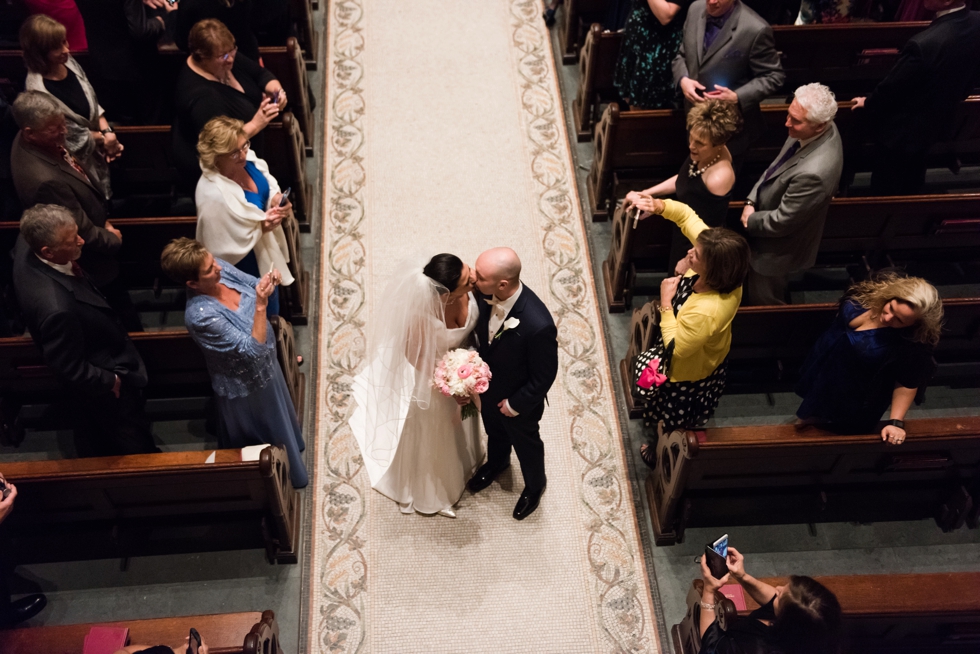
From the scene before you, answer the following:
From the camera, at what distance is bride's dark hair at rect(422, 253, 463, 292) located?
3154 millimetres

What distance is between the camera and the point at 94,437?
13.1 ft

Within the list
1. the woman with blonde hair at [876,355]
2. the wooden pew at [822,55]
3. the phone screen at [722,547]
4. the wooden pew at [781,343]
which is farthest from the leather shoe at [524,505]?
the wooden pew at [822,55]

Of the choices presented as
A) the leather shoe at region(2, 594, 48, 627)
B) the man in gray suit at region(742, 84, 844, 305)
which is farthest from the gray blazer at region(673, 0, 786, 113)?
the leather shoe at region(2, 594, 48, 627)

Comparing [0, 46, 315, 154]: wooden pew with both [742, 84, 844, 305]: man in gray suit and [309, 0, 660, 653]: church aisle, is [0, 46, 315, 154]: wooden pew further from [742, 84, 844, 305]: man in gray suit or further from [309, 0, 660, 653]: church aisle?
[742, 84, 844, 305]: man in gray suit

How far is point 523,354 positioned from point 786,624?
147cm

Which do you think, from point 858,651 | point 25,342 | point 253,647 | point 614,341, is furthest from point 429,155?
point 858,651

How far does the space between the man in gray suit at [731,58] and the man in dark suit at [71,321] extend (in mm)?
3266

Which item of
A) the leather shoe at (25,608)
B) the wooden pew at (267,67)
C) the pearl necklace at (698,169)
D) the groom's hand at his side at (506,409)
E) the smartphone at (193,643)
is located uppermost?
the wooden pew at (267,67)

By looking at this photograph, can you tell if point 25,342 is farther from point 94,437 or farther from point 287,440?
point 287,440

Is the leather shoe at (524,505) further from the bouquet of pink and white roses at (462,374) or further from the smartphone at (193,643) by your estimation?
the smartphone at (193,643)

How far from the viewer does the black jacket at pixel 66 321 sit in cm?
339

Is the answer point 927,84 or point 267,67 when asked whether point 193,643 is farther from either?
point 927,84

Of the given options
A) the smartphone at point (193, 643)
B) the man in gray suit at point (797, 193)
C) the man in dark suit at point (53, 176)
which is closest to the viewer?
the smartphone at point (193, 643)

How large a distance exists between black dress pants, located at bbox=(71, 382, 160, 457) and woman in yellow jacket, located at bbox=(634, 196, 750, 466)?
2.53 m
